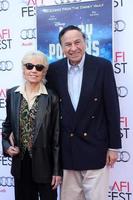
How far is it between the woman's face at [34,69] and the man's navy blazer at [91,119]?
0.13 m

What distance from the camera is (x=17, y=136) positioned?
2000 mm

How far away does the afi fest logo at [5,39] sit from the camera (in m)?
2.87

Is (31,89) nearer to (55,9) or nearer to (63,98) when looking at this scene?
(63,98)

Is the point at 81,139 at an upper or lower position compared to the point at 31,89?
lower

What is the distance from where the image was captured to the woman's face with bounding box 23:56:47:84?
200 cm

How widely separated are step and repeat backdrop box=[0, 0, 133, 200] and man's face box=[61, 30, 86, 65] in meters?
0.58

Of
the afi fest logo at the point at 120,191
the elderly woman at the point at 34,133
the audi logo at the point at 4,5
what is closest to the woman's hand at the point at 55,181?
the elderly woman at the point at 34,133

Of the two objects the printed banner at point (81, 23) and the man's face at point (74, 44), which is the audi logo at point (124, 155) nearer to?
the printed banner at point (81, 23)

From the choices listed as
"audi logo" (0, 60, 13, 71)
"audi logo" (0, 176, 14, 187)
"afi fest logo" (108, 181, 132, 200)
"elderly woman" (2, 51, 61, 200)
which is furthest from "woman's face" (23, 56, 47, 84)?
"audi logo" (0, 176, 14, 187)

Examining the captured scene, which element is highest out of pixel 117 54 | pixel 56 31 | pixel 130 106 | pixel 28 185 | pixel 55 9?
pixel 55 9

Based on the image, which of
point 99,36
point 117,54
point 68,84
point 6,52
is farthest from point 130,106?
point 6,52

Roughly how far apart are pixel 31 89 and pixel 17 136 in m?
0.28

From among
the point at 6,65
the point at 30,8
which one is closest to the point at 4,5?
A: the point at 30,8

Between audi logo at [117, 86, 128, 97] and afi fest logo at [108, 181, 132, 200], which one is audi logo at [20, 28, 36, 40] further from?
afi fest logo at [108, 181, 132, 200]
